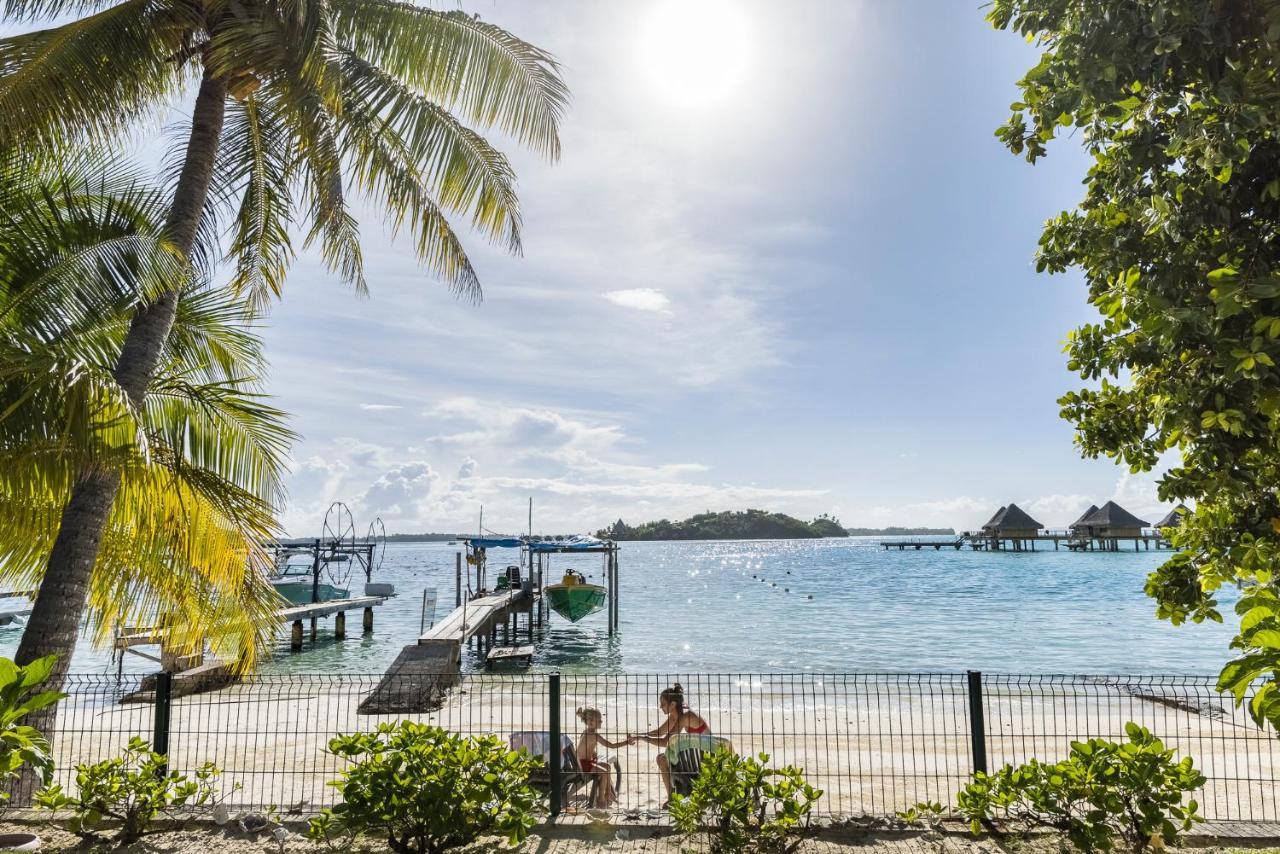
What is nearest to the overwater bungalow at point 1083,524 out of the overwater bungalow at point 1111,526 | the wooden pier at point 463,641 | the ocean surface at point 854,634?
the overwater bungalow at point 1111,526

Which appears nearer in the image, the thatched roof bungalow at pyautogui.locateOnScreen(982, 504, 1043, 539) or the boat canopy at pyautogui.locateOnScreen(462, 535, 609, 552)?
the boat canopy at pyautogui.locateOnScreen(462, 535, 609, 552)

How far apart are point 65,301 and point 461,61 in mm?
4898

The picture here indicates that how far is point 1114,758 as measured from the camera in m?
5.69

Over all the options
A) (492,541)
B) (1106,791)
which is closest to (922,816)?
(1106,791)

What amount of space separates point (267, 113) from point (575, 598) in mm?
29582

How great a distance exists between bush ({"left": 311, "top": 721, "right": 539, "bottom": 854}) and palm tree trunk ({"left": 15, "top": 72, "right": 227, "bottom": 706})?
3.14 metres

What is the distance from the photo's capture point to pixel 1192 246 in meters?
3.39

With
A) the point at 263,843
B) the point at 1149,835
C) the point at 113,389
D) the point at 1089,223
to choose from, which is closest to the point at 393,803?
the point at 263,843

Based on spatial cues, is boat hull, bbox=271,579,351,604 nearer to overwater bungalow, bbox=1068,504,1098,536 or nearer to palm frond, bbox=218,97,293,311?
palm frond, bbox=218,97,293,311

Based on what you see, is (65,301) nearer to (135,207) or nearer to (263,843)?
(135,207)

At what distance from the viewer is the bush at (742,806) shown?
579cm

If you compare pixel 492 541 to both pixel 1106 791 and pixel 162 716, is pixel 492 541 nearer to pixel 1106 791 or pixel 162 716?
pixel 162 716

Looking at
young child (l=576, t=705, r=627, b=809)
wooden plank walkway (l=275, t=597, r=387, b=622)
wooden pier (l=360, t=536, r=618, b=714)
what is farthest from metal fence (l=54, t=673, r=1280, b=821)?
wooden plank walkway (l=275, t=597, r=387, b=622)

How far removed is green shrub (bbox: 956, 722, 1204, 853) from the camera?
5.42m
